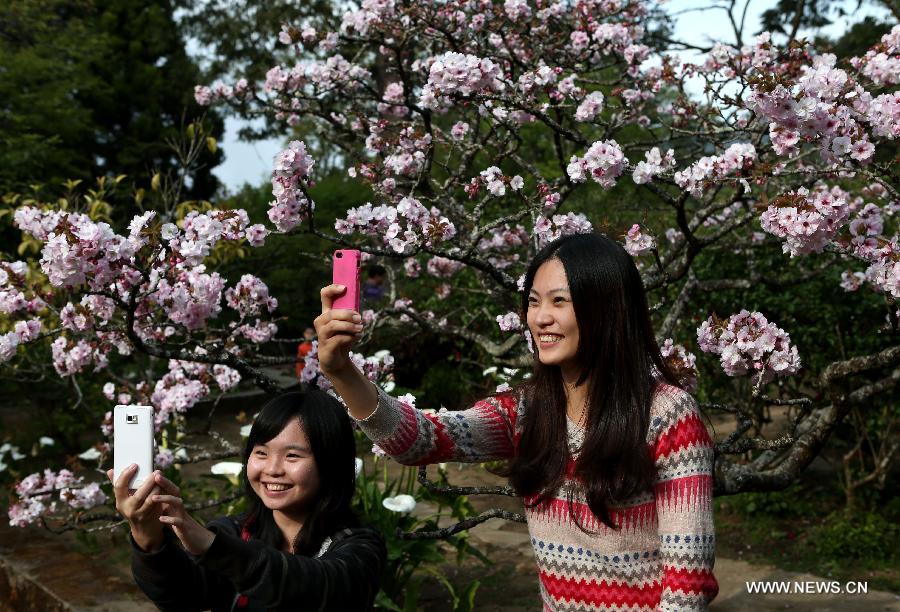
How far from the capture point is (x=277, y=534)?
6.33 ft

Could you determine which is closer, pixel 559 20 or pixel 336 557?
pixel 336 557

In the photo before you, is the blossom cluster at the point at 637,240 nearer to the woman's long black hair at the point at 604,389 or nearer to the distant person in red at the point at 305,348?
the distant person in red at the point at 305,348

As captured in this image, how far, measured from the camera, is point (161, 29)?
49.5ft

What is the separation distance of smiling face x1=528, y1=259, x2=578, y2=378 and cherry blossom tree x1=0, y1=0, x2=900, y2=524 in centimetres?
109

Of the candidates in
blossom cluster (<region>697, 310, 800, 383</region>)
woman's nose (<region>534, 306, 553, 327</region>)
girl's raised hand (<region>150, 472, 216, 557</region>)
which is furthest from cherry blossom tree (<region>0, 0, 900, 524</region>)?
girl's raised hand (<region>150, 472, 216, 557</region>)

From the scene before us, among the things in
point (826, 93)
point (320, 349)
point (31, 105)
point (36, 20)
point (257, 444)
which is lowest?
point (257, 444)

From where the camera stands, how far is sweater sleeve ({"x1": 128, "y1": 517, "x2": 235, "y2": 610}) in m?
1.53

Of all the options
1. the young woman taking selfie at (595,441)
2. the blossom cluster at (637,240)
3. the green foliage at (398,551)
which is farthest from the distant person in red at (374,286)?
the young woman taking selfie at (595,441)

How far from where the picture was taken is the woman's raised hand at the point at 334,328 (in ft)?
4.35

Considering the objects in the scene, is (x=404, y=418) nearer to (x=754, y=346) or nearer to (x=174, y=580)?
(x=174, y=580)

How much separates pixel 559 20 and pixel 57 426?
215 inches

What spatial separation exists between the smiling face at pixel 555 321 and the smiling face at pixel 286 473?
697 millimetres

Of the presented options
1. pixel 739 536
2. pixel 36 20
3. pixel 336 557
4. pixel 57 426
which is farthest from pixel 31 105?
pixel 336 557

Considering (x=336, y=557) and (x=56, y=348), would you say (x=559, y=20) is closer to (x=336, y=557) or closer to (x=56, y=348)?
(x=56, y=348)
